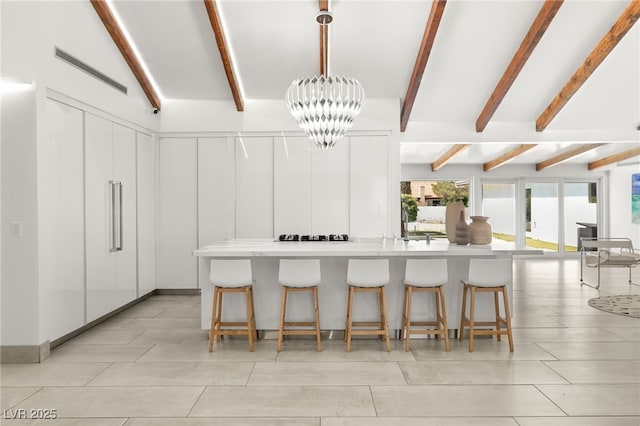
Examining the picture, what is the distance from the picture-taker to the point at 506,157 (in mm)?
10016

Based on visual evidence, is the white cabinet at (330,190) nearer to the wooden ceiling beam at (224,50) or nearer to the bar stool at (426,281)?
the wooden ceiling beam at (224,50)

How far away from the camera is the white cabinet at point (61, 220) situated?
155 inches

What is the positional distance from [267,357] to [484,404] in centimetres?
186

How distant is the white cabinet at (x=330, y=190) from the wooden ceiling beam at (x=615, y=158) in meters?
7.33

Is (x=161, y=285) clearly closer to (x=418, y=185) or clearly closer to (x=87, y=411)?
(x=87, y=411)

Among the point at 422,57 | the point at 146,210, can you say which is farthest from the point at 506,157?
the point at 146,210

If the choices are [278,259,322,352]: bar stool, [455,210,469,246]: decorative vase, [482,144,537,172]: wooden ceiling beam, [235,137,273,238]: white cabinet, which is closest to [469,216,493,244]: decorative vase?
[455,210,469,246]: decorative vase

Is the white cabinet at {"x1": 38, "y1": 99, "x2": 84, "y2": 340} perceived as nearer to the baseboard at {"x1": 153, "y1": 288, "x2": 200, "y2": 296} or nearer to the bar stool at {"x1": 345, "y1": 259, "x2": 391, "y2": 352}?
the baseboard at {"x1": 153, "y1": 288, "x2": 200, "y2": 296}

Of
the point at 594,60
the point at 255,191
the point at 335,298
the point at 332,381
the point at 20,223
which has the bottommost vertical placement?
the point at 332,381

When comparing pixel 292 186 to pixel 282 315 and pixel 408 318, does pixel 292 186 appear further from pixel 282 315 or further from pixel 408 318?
pixel 408 318

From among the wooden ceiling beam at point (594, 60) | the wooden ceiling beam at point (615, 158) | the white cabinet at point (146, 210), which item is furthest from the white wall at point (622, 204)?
the white cabinet at point (146, 210)

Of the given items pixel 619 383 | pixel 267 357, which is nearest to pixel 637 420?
pixel 619 383

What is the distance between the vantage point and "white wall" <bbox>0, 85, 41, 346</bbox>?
12.4ft

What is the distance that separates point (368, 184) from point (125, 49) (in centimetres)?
380
